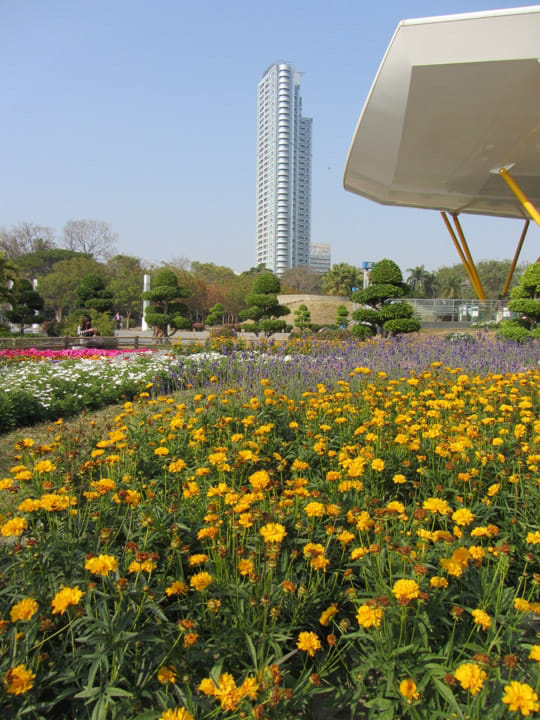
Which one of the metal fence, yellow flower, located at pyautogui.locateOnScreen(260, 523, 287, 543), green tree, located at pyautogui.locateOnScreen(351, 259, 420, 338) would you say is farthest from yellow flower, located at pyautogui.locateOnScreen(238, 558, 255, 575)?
the metal fence

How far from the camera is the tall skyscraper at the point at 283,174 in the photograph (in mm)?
116188

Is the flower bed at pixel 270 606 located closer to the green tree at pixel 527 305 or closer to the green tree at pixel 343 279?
the green tree at pixel 527 305

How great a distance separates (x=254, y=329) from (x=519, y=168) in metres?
14.5

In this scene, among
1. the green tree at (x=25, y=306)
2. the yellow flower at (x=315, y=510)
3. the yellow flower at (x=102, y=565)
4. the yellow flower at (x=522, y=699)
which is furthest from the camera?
the green tree at (x=25, y=306)

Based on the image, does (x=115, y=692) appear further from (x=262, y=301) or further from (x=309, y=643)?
(x=262, y=301)

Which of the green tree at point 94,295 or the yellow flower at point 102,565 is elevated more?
the green tree at point 94,295

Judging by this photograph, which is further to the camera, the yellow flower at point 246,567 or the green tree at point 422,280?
the green tree at point 422,280

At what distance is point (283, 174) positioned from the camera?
383 feet

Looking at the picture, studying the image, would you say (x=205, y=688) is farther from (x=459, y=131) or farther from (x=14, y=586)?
(x=459, y=131)

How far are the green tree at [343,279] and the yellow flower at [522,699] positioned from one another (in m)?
58.1

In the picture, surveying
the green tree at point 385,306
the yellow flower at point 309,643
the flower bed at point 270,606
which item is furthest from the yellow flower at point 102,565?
the green tree at point 385,306

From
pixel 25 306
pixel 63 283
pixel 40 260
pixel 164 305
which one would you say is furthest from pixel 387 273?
pixel 40 260

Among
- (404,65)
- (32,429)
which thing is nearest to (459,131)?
(404,65)

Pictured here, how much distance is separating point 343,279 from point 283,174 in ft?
226
